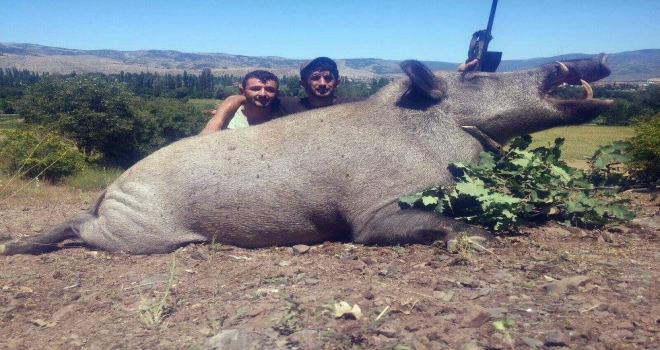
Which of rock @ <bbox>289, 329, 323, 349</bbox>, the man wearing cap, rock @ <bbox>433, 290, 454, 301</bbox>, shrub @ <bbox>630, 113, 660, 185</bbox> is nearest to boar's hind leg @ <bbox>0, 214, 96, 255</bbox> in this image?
the man wearing cap

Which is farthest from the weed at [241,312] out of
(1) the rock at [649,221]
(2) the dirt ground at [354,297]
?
(1) the rock at [649,221]

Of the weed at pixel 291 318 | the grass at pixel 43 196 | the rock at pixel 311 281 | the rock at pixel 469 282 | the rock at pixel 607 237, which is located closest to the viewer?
the weed at pixel 291 318

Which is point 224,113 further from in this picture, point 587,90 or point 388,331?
point 388,331

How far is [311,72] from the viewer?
24.6 feet

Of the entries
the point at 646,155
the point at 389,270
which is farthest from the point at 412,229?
the point at 646,155

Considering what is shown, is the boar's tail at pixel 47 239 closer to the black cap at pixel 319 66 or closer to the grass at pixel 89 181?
the black cap at pixel 319 66

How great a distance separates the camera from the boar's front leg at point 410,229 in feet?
16.6

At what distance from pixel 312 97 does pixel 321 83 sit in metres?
0.28

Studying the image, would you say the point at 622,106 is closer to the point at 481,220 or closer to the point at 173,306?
the point at 481,220

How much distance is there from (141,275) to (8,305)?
1038 millimetres

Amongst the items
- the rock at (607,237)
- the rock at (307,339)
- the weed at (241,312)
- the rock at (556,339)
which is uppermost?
the rock at (556,339)

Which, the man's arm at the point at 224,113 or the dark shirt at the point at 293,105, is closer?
the man's arm at the point at 224,113

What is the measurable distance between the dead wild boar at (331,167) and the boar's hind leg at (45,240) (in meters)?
0.01

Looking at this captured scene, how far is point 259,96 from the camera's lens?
7.50 m
